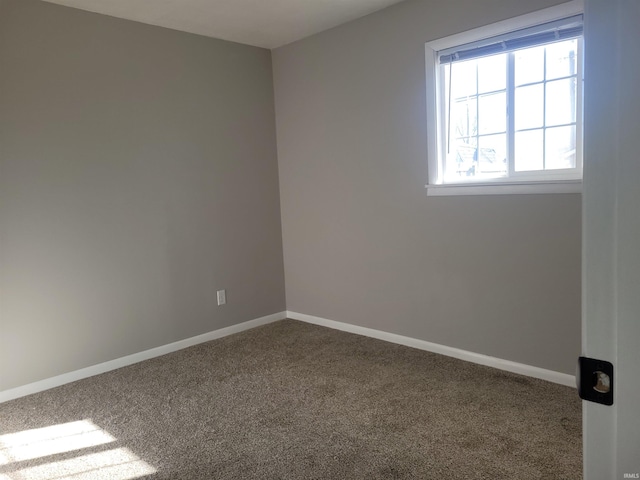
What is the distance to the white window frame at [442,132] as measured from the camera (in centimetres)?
285

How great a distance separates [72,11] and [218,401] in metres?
2.76

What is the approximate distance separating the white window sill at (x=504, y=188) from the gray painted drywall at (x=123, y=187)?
177 cm

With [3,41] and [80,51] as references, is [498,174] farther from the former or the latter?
[3,41]

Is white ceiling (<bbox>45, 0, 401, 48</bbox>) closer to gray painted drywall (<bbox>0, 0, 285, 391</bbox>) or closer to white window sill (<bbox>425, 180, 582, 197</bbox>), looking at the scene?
gray painted drywall (<bbox>0, 0, 285, 391</bbox>)

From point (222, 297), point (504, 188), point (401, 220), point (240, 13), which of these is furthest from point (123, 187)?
point (504, 188)

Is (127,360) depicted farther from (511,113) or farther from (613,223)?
(613,223)

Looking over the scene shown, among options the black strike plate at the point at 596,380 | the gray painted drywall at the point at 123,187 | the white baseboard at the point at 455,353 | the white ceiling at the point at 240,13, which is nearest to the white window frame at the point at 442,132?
the white ceiling at the point at 240,13

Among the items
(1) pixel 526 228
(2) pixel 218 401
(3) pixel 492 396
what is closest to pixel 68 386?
(2) pixel 218 401

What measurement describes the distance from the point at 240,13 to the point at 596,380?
3571mm

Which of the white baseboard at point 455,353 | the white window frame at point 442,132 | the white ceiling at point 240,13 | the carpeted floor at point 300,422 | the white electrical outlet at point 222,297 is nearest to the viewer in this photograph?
the carpeted floor at point 300,422

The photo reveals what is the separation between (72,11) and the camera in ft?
11.0

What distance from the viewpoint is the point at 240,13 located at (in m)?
3.59

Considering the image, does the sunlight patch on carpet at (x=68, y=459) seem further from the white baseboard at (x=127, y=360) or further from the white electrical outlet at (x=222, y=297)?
the white electrical outlet at (x=222, y=297)

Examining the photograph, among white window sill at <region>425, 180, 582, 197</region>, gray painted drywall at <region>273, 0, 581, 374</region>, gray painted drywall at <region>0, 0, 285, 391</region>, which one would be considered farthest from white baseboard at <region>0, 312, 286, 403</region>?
white window sill at <region>425, 180, 582, 197</region>
